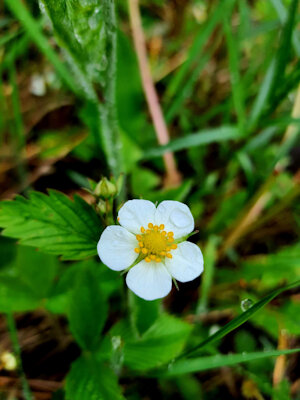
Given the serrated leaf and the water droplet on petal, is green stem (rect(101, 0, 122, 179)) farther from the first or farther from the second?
the water droplet on petal

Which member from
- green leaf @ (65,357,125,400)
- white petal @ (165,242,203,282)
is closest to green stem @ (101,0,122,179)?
white petal @ (165,242,203,282)

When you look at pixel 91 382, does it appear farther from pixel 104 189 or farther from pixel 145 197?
pixel 145 197

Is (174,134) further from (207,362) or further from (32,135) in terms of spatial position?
(207,362)

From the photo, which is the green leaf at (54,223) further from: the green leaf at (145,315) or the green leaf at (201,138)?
the green leaf at (201,138)

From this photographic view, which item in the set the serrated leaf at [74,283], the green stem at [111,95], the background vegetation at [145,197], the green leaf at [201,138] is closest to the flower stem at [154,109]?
the background vegetation at [145,197]

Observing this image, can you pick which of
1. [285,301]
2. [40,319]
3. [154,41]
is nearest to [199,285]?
[285,301]

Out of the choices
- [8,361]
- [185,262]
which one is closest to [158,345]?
[185,262]
